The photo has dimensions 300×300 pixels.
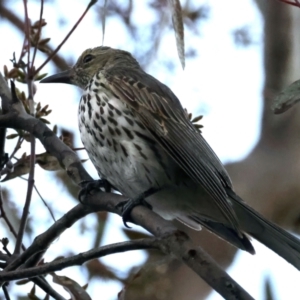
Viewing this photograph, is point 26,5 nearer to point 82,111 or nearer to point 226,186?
point 82,111

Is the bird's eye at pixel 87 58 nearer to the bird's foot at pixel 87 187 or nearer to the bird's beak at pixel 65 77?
the bird's beak at pixel 65 77

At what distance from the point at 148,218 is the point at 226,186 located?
0.97 metres

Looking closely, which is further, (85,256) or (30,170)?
(30,170)

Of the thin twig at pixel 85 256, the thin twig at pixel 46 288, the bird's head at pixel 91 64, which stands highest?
the bird's head at pixel 91 64

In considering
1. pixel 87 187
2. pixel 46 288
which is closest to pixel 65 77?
pixel 87 187

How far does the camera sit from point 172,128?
10.1 ft

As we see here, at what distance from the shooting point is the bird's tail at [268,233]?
8.41 feet

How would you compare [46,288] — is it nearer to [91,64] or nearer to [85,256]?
[85,256]

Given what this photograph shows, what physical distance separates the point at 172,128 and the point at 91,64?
0.91 metres

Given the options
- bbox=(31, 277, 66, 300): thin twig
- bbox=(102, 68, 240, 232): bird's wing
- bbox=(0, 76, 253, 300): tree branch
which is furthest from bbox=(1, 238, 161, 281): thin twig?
bbox=(102, 68, 240, 232): bird's wing

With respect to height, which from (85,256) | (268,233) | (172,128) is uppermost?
(172,128)

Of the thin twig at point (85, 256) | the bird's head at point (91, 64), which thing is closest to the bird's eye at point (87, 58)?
the bird's head at point (91, 64)

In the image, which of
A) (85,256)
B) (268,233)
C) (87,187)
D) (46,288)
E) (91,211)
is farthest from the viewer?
(268,233)

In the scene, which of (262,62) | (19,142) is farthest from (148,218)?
(262,62)
